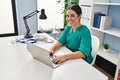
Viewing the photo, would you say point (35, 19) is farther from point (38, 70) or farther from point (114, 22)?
point (38, 70)

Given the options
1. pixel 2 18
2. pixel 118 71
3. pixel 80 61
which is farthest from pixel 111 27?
pixel 2 18

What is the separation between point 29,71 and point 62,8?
8.15 feet

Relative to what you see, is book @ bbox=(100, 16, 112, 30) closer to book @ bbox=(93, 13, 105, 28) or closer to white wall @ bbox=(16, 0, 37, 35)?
book @ bbox=(93, 13, 105, 28)

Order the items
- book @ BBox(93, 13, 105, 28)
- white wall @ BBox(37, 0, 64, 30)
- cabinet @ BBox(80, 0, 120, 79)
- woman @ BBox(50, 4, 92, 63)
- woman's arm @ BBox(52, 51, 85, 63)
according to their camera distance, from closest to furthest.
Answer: woman's arm @ BBox(52, 51, 85, 63) < woman @ BBox(50, 4, 92, 63) < cabinet @ BBox(80, 0, 120, 79) < book @ BBox(93, 13, 105, 28) < white wall @ BBox(37, 0, 64, 30)

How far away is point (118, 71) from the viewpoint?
201cm

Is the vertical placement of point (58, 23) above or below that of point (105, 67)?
above

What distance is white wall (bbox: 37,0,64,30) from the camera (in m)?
3.19

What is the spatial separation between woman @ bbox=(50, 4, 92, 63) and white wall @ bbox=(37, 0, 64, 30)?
65.2 inches

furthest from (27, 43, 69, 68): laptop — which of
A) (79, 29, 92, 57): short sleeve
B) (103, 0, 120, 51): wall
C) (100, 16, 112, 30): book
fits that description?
(103, 0, 120, 51): wall

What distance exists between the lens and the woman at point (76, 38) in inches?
55.5

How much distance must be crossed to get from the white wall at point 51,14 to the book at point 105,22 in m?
1.28

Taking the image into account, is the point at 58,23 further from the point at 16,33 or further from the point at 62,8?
the point at 16,33

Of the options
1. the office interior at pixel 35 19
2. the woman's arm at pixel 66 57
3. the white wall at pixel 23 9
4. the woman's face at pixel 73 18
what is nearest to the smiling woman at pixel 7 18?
the office interior at pixel 35 19

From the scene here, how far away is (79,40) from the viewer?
1562 mm
